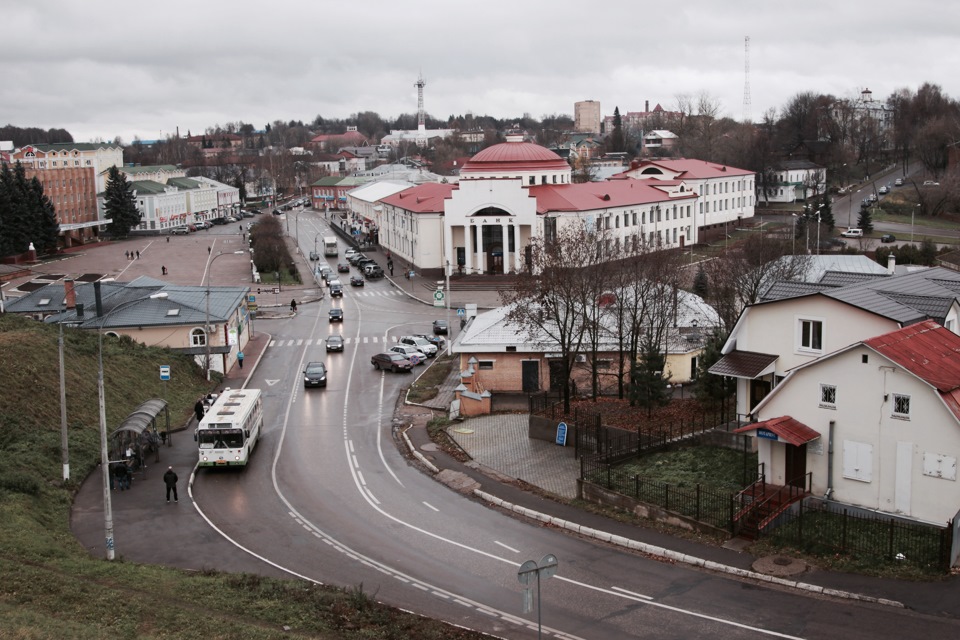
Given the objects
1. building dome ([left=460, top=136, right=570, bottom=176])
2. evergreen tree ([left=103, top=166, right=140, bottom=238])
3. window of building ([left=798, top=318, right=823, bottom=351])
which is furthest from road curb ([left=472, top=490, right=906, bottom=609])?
evergreen tree ([left=103, top=166, right=140, bottom=238])

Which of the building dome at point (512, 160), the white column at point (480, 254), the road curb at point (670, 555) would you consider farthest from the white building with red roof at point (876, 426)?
the building dome at point (512, 160)

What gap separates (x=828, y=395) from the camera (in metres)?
23.2

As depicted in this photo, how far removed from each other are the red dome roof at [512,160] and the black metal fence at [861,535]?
65.1m

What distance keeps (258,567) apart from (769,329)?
15.1 m

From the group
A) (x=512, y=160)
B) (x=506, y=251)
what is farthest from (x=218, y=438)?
(x=512, y=160)

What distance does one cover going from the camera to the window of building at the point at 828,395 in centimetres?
2303

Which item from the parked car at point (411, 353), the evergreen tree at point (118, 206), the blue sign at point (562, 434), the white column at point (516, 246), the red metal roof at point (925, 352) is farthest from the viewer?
the evergreen tree at point (118, 206)

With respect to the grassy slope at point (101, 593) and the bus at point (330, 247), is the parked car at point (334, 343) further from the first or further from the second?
the bus at point (330, 247)

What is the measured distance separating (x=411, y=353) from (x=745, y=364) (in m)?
24.7

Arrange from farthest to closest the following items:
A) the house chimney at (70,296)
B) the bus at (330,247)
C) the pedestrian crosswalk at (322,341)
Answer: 1. the bus at (330,247)
2. the pedestrian crosswalk at (322,341)
3. the house chimney at (70,296)

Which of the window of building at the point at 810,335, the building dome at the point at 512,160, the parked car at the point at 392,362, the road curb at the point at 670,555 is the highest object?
the building dome at the point at 512,160

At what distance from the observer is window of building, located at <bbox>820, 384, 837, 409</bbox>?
907 inches

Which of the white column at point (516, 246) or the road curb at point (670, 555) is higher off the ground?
the white column at point (516, 246)

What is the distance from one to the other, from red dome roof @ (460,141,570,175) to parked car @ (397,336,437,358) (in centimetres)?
3586
